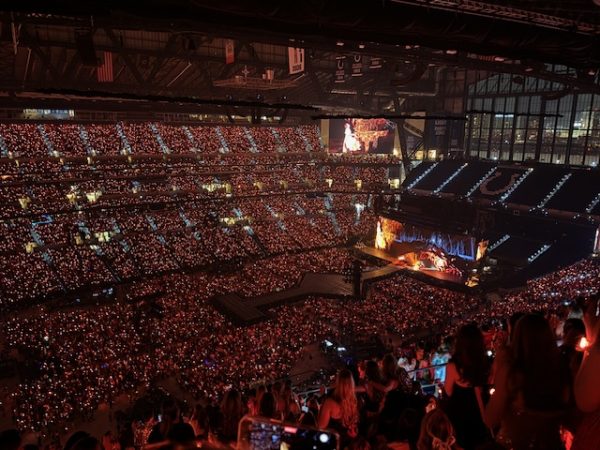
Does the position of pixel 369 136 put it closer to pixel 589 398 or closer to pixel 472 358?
pixel 472 358

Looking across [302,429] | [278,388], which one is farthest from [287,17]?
[278,388]

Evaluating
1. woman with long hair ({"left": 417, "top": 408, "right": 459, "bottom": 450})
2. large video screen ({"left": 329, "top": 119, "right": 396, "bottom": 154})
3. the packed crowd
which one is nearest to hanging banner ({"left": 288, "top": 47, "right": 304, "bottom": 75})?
the packed crowd

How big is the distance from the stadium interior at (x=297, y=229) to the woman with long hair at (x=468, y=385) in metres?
0.02

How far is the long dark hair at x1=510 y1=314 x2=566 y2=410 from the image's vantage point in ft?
9.80

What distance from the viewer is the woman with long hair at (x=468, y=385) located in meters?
3.97

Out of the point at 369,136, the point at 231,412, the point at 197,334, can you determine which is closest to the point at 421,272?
the point at 197,334

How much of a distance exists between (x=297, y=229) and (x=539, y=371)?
1201 inches

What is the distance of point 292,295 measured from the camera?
76.6 feet

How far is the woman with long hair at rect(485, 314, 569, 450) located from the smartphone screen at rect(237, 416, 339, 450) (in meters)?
1.47

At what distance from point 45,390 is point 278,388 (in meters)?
9.48

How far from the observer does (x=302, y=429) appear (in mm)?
2232

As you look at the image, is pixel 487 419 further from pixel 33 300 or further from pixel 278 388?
pixel 33 300

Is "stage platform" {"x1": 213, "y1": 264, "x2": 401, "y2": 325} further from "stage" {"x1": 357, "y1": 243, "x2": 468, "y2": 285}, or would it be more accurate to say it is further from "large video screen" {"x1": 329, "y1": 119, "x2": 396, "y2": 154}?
"large video screen" {"x1": 329, "y1": 119, "x2": 396, "y2": 154}

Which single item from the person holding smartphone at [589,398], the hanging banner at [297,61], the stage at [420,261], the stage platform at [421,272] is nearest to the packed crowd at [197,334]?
the stage platform at [421,272]
